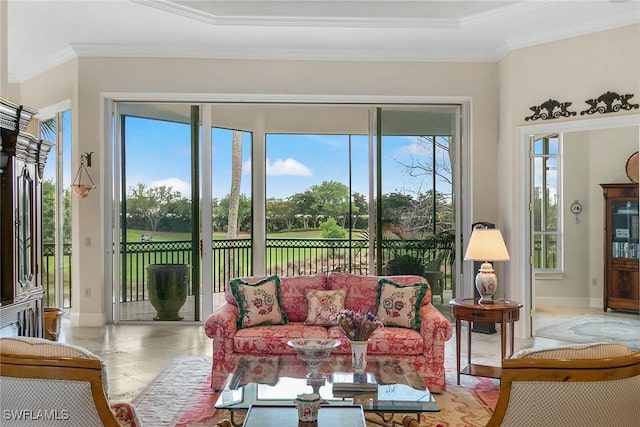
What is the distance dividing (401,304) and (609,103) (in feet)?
9.53

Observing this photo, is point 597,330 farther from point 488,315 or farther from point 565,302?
point 488,315

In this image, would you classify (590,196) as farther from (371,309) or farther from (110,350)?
A: (110,350)

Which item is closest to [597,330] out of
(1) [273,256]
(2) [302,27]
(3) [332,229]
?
(3) [332,229]

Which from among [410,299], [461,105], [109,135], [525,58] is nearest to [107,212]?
[109,135]

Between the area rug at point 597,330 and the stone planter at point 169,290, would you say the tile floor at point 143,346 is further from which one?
the area rug at point 597,330

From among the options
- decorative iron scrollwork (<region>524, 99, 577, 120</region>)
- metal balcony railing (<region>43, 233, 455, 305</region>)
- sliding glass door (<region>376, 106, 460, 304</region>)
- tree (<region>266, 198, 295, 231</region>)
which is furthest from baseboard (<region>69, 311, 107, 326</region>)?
decorative iron scrollwork (<region>524, 99, 577, 120</region>)

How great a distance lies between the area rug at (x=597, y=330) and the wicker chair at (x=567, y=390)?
4362mm

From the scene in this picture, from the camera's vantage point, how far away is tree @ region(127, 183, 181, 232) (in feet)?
22.2

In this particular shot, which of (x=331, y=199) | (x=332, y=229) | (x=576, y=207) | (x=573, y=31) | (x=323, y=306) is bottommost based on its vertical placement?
(x=323, y=306)

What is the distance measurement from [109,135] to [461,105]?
4.22m

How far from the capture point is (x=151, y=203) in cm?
679

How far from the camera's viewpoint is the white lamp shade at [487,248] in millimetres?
4453

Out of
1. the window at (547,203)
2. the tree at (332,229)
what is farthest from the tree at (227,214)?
the window at (547,203)

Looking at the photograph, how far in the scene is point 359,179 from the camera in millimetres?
6941
